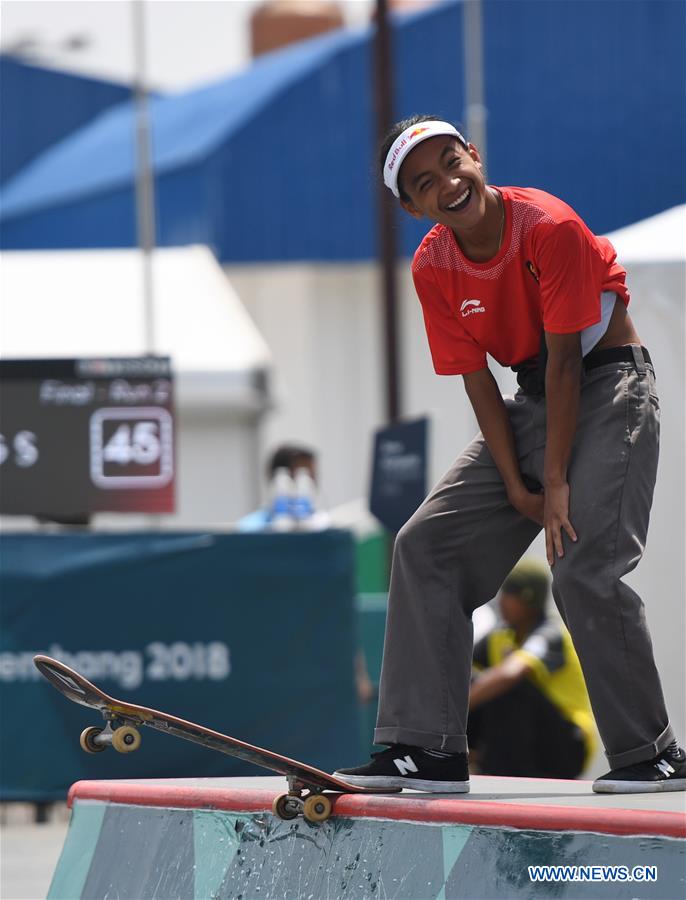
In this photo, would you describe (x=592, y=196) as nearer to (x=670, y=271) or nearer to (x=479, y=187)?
(x=670, y=271)

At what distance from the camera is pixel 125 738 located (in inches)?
138

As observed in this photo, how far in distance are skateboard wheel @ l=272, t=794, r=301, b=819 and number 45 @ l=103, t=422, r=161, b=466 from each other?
486 cm

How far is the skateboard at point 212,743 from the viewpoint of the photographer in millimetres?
3432

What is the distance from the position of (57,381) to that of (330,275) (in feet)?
35.8

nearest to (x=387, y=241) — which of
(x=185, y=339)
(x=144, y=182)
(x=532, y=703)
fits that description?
(x=185, y=339)

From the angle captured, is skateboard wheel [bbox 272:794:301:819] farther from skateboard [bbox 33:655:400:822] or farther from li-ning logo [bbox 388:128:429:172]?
li-ning logo [bbox 388:128:429:172]

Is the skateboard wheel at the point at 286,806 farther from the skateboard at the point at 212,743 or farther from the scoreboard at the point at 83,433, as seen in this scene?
the scoreboard at the point at 83,433

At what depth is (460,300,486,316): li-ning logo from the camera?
11.9 feet

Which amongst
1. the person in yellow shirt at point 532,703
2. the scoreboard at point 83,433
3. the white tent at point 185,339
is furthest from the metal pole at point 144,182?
the person in yellow shirt at point 532,703

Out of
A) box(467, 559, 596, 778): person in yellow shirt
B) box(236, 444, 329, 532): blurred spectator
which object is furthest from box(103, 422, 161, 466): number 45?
box(467, 559, 596, 778): person in yellow shirt

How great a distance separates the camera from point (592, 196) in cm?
1509

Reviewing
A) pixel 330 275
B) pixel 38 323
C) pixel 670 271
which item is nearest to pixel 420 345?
pixel 330 275

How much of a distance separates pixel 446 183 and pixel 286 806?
1.45m

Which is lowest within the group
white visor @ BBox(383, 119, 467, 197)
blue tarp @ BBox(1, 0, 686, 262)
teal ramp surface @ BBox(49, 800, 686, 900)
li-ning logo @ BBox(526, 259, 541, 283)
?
teal ramp surface @ BBox(49, 800, 686, 900)
